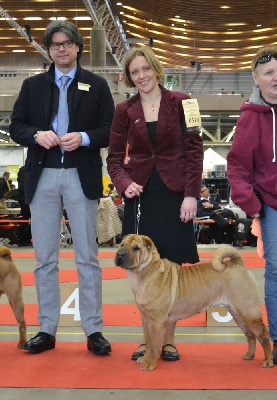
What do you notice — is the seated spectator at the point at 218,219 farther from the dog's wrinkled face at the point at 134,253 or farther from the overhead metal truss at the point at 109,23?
the overhead metal truss at the point at 109,23

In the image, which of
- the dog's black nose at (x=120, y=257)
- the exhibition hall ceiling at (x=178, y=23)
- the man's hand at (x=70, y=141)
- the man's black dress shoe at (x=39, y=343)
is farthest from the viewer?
the exhibition hall ceiling at (x=178, y=23)

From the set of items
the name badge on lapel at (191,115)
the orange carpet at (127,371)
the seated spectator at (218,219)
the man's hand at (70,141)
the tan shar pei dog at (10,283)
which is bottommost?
the seated spectator at (218,219)

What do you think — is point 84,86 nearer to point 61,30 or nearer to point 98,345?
point 61,30

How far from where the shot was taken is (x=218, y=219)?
35.9 feet

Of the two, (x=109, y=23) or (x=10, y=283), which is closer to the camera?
(x=10, y=283)

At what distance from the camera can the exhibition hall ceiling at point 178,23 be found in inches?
791

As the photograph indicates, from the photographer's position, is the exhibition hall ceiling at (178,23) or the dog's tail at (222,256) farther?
the exhibition hall ceiling at (178,23)

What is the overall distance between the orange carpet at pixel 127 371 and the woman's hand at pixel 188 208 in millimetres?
771

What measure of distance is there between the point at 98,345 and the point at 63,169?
39.3 inches

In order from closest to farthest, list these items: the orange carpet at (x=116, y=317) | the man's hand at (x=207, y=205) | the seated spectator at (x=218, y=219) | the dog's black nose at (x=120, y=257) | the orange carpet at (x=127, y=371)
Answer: the orange carpet at (x=127, y=371), the dog's black nose at (x=120, y=257), the orange carpet at (x=116, y=317), the seated spectator at (x=218, y=219), the man's hand at (x=207, y=205)

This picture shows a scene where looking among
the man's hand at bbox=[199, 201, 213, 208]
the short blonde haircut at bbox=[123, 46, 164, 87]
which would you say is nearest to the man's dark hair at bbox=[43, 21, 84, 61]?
the short blonde haircut at bbox=[123, 46, 164, 87]

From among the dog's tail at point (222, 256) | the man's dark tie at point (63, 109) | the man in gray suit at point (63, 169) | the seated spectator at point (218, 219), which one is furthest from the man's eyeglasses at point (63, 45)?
the seated spectator at point (218, 219)

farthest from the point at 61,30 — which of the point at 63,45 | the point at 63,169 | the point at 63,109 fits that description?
the point at 63,169
